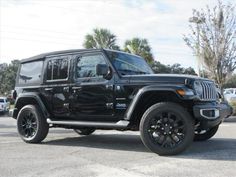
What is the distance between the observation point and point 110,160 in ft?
20.3

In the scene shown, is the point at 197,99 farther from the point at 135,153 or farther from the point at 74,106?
the point at 74,106

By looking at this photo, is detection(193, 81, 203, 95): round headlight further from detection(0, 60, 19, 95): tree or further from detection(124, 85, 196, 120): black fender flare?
detection(0, 60, 19, 95): tree

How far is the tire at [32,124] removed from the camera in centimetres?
821

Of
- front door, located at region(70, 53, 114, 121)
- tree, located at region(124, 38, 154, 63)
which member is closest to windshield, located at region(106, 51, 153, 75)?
front door, located at region(70, 53, 114, 121)

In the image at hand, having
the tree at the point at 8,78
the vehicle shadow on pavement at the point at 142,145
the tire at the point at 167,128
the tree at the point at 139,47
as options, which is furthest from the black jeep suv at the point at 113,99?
the tree at the point at 8,78

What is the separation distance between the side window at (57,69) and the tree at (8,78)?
65.4 m

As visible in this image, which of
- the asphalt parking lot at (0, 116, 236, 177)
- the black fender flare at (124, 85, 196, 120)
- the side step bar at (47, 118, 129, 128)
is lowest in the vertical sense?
the asphalt parking lot at (0, 116, 236, 177)

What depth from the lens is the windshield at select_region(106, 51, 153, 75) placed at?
7.45 metres

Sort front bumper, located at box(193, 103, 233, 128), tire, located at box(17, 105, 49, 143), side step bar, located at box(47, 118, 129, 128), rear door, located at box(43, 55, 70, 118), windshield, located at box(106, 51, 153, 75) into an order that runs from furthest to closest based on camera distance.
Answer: tire, located at box(17, 105, 49, 143) < rear door, located at box(43, 55, 70, 118) < windshield, located at box(106, 51, 153, 75) < side step bar, located at box(47, 118, 129, 128) < front bumper, located at box(193, 103, 233, 128)

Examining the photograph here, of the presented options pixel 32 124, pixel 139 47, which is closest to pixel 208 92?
pixel 32 124

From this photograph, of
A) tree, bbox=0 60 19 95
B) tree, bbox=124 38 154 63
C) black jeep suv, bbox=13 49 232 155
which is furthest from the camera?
tree, bbox=0 60 19 95

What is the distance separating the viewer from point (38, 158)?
6.42 metres

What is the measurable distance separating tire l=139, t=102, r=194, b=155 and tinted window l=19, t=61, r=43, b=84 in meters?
3.10

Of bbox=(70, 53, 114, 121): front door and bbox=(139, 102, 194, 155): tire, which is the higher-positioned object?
bbox=(70, 53, 114, 121): front door
